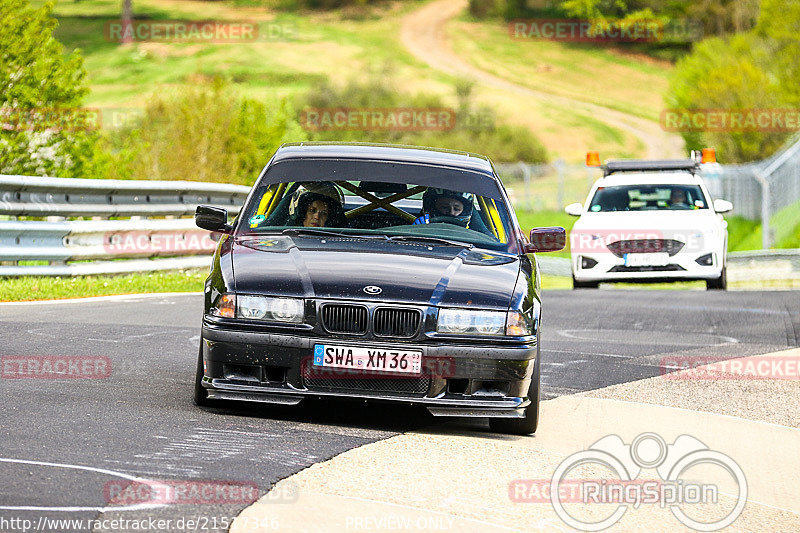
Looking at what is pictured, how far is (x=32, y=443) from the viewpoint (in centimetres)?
646

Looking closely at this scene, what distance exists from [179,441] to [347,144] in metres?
3.32

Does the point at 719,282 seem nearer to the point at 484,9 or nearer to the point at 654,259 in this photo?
the point at 654,259

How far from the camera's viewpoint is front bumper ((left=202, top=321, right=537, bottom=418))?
7.17 metres

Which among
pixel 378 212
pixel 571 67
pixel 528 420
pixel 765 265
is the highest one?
pixel 571 67

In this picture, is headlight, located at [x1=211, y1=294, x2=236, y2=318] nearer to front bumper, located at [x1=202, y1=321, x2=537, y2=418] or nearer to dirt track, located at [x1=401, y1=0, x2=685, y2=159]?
front bumper, located at [x1=202, y1=321, x2=537, y2=418]

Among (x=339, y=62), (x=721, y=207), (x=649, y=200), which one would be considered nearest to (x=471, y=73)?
(x=339, y=62)

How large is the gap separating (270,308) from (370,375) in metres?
0.64

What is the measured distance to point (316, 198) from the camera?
8633 mm

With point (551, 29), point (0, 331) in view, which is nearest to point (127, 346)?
point (0, 331)

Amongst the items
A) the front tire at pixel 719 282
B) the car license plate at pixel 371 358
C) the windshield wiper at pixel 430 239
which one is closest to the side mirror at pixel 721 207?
the front tire at pixel 719 282

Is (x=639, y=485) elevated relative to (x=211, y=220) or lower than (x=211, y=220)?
lower

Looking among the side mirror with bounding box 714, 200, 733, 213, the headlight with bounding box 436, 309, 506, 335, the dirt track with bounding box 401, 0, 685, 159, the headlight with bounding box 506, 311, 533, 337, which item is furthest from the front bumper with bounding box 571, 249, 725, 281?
the dirt track with bounding box 401, 0, 685, 159

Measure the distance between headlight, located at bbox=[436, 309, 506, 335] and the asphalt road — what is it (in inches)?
26.9

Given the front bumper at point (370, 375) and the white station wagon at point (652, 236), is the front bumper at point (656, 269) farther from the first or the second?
the front bumper at point (370, 375)
